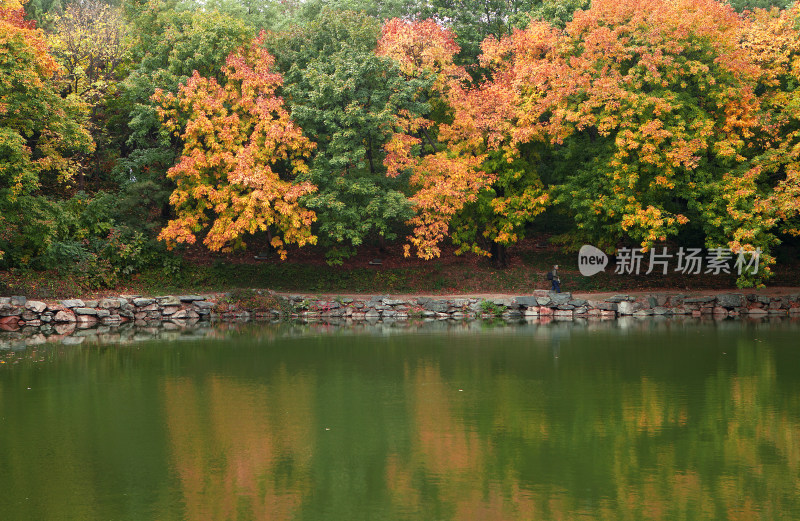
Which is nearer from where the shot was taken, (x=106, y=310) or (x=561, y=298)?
(x=106, y=310)

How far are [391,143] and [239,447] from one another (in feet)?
59.9

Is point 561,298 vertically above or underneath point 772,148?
underneath

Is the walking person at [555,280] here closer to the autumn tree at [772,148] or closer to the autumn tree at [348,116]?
the autumn tree at [348,116]

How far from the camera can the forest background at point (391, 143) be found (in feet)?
79.3

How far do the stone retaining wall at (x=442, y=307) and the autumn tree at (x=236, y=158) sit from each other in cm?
224

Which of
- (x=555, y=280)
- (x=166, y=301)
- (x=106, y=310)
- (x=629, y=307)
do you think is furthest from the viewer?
(x=555, y=280)

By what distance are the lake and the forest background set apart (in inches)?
337

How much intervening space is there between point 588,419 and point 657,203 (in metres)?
17.3

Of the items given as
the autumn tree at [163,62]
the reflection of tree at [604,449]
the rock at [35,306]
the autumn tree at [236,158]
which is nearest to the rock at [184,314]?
the autumn tree at [236,158]

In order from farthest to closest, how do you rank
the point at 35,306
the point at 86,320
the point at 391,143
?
1. the point at 391,143
2. the point at 86,320
3. the point at 35,306

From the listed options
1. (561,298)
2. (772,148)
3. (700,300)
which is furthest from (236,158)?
(772,148)

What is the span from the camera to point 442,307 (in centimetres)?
2550

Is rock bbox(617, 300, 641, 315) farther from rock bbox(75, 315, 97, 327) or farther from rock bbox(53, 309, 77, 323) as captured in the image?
rock bbox(53, 309, 77, 323)

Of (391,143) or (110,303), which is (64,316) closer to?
(110,303)
